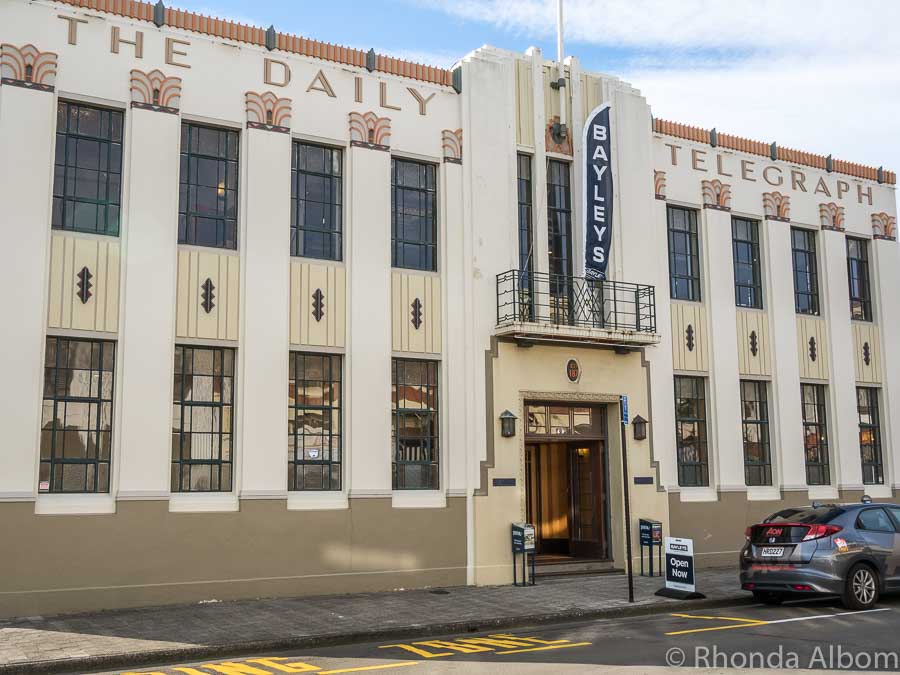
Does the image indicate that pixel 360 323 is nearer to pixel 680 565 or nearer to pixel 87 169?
pixel 87 169

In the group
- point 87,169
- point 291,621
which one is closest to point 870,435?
point 291,621

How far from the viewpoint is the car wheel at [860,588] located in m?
13.0

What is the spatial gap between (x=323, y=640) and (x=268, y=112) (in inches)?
327

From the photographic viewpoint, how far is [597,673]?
9.20m

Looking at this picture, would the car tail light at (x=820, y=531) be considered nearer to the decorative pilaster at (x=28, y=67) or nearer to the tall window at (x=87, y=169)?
the tall window at (x=87, y=169)

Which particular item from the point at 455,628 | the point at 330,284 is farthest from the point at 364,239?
the point at 455,628

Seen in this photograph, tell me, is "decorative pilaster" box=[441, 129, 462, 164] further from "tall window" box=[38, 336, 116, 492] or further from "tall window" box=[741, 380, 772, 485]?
"tall window" box=[741, 380, 772, 485]

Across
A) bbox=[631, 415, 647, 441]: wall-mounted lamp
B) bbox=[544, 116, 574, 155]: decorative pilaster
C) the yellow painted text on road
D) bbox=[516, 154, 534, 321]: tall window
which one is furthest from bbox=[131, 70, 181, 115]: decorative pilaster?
bbox=[631, 415, 647, 441]: wall-mounted lamp

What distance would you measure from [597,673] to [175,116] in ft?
33.4

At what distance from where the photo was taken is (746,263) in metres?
20.5

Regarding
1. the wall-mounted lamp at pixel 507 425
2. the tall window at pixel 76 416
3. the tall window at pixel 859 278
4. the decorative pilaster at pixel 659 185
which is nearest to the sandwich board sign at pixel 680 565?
the wall-mounted lamp at pixel 507 425

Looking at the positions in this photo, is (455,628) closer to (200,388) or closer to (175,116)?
(200,388)

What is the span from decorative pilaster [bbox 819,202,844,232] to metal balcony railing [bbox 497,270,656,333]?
18.2 feet

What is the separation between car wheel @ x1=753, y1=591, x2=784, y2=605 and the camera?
A: 14109 mm
